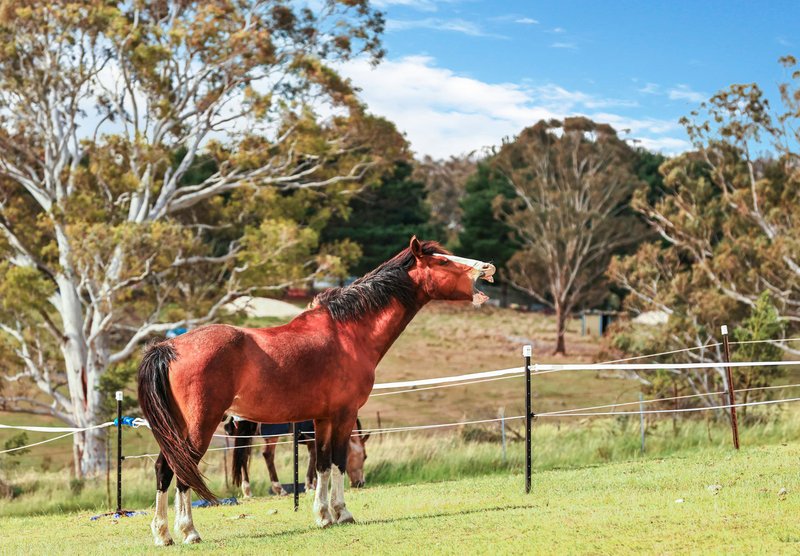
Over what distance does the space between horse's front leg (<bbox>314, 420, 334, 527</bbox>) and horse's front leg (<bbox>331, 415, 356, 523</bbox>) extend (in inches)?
2.1

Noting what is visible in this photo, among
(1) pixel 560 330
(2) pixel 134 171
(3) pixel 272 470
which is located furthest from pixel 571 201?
(3) pixel 272 470

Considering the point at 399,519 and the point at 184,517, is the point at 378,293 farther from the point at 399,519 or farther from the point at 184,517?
the point at 184,517

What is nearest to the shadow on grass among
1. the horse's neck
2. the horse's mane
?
the horse's neck

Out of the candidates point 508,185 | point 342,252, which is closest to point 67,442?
point 342,252

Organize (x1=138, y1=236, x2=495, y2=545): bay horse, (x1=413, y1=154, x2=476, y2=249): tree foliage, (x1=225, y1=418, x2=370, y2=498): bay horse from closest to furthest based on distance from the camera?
(x1=138, y1=236, x2=495, y2=545): bay horse < (x1=225, y1=418, x2=370, y2=498): bay horse < (x1=413, y1=154, x2=476, y2=249): tree foliage

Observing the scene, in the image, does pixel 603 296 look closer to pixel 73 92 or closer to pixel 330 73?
pixel 330 73

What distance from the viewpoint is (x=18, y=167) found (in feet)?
92.5

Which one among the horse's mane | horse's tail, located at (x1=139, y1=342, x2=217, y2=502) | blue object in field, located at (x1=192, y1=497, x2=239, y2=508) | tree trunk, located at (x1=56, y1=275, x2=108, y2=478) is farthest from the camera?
tree trunk, located at (x1=56, y1=275, x2=108, y2=478)

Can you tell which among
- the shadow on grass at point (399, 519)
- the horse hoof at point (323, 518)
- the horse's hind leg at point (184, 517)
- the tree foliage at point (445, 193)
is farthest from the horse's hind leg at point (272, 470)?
the tree foliage at point (445, 193)

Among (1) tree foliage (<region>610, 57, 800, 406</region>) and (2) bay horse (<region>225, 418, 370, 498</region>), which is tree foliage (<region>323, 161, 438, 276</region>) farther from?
(2) bay horse (<region>225, 418, 370, 498</region>)

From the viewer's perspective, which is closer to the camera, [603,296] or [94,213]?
[94,213]

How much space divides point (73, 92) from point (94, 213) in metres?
3.49

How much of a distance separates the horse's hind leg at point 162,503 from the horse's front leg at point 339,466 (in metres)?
1.22

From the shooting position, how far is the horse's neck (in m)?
7.12
